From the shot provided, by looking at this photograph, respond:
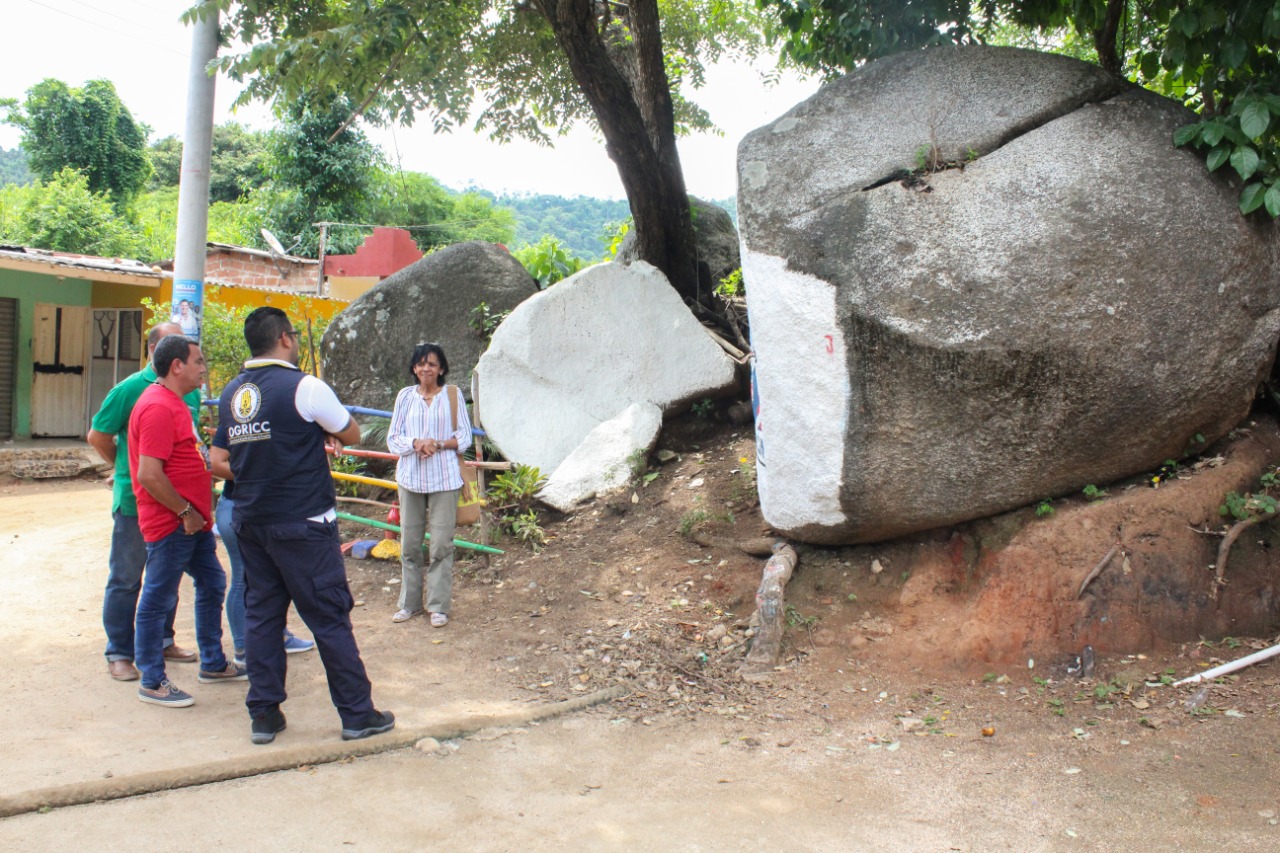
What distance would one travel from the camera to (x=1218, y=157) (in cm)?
451

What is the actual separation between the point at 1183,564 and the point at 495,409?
4888mm

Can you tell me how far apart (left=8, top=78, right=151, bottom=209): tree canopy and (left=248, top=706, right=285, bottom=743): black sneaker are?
22.5 metres

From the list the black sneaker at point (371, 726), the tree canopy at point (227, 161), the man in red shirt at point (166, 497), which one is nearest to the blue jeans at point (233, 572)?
the man in red shirt at point (166, 497)

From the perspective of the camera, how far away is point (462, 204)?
30.8m

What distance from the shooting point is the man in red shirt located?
4.15 m

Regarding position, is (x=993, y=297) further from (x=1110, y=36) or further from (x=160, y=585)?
(x=160, y=585)

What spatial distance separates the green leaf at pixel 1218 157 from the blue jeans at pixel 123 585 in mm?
5087

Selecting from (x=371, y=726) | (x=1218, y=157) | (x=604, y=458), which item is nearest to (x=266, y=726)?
(x=371, y=726)

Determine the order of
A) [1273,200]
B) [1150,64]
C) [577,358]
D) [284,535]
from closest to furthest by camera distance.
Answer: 1. [284,535]
2. [1273,200]
3. [1150,64]
4. [577,358]

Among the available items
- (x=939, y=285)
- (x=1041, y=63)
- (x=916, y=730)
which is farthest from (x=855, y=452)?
(x=1041, y=63)

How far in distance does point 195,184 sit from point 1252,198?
6463 mm

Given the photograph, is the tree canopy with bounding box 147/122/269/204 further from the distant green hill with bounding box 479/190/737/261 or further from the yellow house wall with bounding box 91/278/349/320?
the distant green hill with bounding box 479/190/737/261

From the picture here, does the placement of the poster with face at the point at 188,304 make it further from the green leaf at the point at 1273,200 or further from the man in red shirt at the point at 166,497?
the green leaf at the point at 1273,200

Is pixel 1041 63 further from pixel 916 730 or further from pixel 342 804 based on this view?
pixel 342 804
